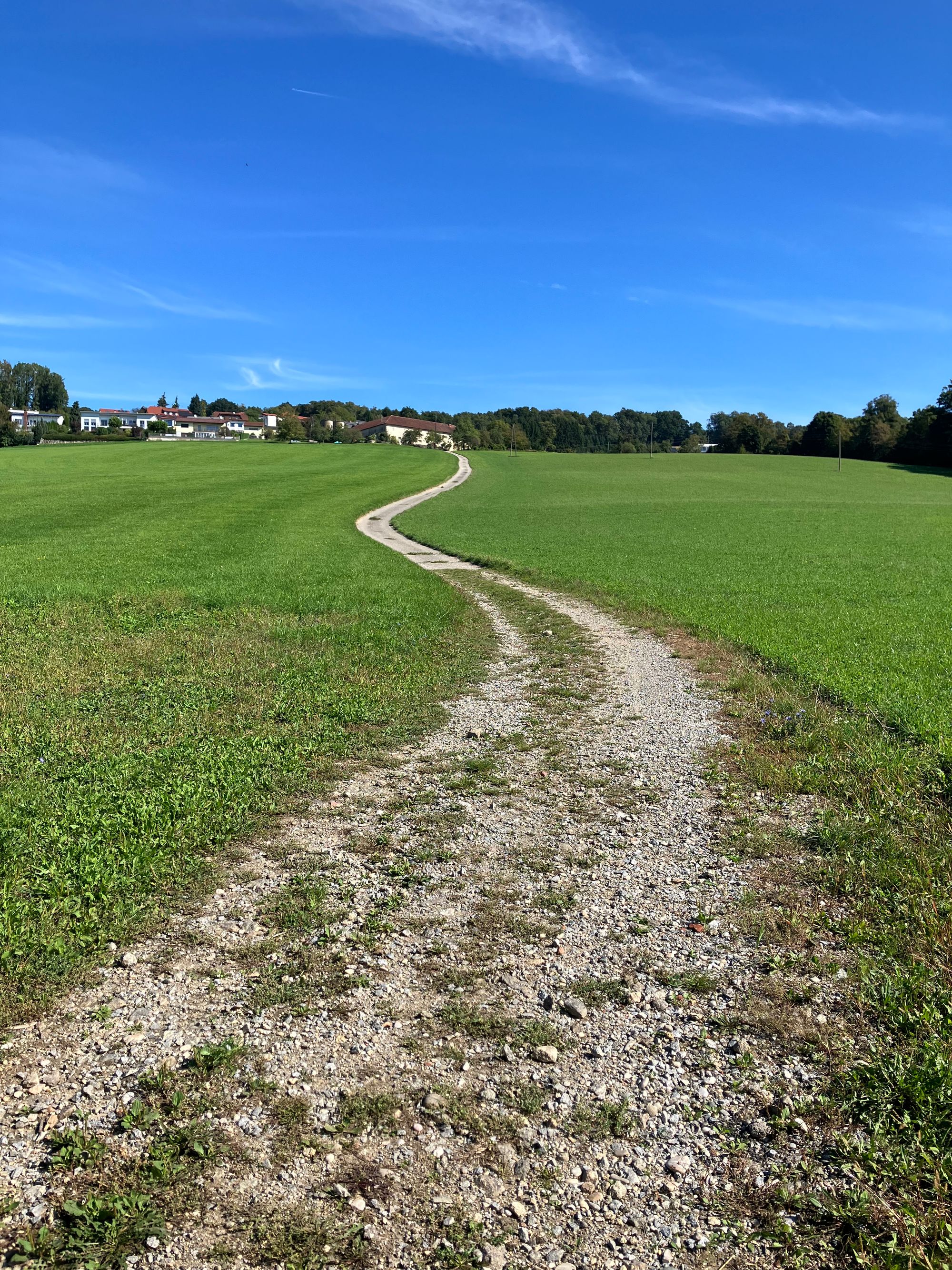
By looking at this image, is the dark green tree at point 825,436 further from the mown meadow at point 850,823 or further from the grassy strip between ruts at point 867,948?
the grassy strip between ruts at point 867,948

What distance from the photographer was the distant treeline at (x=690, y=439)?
12150cm

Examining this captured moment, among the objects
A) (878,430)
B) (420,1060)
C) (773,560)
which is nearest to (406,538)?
(773,560)

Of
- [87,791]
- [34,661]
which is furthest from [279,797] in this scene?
[34,661]

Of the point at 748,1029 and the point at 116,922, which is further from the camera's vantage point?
the point at 116,922

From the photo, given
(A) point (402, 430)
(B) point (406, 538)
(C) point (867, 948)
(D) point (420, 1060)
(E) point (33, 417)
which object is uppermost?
(A) point (402, 430)

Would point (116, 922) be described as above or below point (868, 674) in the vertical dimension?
below

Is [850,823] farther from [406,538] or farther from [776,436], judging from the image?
[776,436]

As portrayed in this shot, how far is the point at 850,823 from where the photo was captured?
23.1ft

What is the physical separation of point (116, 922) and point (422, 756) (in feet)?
13.3

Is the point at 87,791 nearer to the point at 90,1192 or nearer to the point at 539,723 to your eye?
the point at 90,1192

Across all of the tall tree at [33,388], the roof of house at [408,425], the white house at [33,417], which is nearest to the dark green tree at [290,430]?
the roof of house at [408,425]

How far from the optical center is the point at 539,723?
10.3m

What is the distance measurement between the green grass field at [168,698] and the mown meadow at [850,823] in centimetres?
417

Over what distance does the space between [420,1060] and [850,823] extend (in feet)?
15.1
